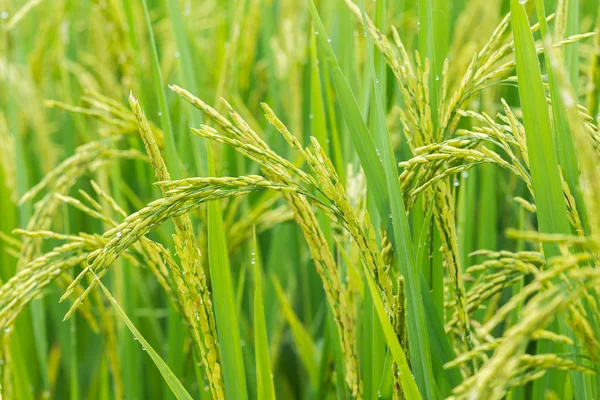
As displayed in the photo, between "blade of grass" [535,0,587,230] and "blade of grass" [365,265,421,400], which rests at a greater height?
"blade of grass" [535,0,587,230]

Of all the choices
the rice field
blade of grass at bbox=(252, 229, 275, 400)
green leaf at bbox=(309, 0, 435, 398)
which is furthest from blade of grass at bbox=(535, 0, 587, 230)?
blade of grass at bbox=(252, 229, 275, 400)

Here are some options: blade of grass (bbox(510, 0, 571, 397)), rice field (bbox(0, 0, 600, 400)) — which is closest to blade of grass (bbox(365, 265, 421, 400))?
rice field (bbox(0, 0, 600, 400))

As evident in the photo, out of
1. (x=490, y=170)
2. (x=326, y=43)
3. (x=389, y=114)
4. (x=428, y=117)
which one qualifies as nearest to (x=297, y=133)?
(x=389, y=114)

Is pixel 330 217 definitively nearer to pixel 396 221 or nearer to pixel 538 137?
pixel 396 221

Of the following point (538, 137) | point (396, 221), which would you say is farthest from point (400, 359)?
point (538, 137)

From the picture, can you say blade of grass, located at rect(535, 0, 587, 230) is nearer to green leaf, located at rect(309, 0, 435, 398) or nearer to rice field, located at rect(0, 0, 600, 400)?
rice field, located at rect(0, 0, 600, 400)

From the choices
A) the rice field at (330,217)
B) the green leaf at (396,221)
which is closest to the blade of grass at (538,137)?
the rice field at (330,217)

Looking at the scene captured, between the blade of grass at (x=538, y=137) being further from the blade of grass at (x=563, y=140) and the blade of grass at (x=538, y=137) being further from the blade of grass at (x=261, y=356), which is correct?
the blade of grass at (x=261, y=356)

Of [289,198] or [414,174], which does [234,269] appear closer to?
[289,198]

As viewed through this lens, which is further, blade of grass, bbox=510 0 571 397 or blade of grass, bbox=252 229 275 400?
blade of grass, bbox=252 229 275 400
